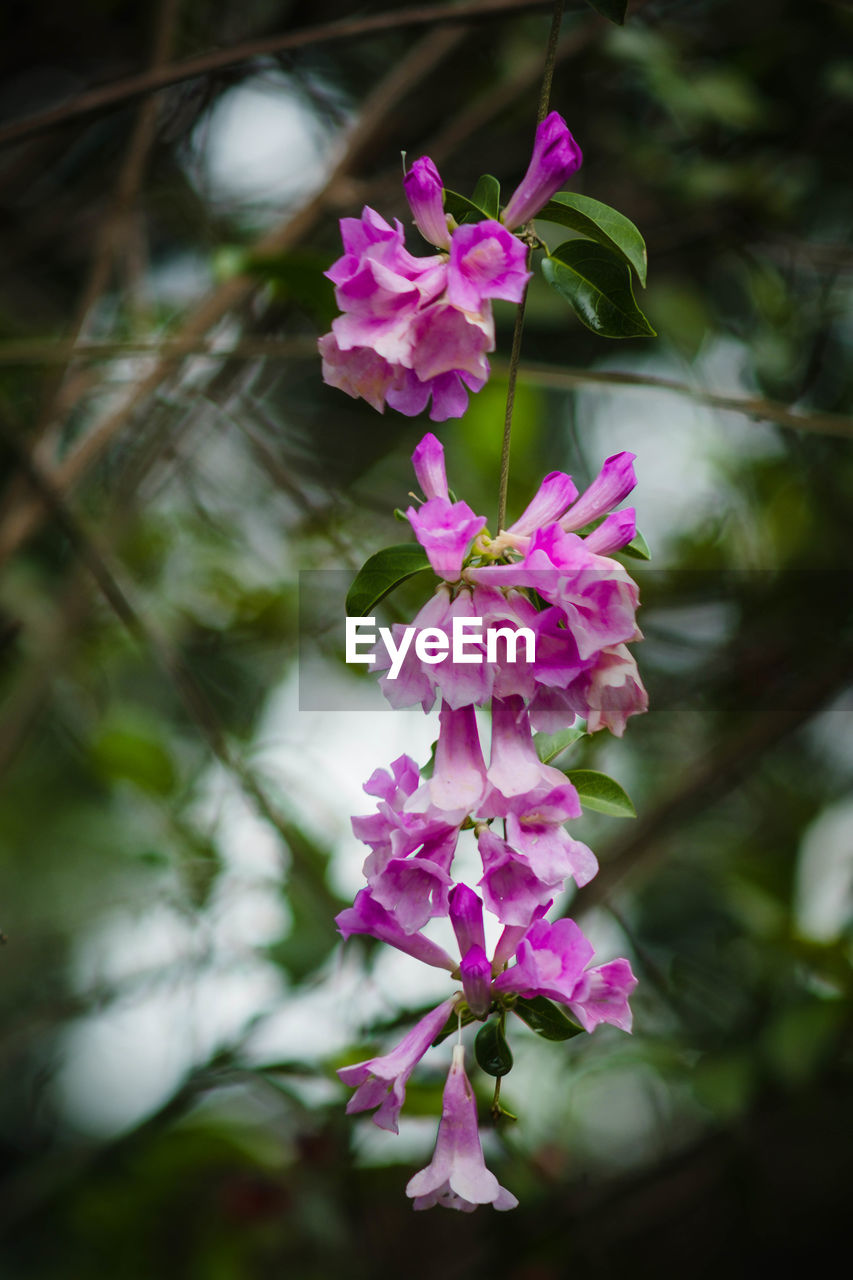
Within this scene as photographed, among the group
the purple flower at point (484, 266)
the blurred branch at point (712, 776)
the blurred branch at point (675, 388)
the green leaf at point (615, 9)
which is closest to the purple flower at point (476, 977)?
the purple flower at point (484, 266)

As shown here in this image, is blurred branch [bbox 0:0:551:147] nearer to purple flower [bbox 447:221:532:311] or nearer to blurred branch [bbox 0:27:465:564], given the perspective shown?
blurred branch [bbox 0:27:465:564]

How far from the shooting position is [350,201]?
171 centimetres

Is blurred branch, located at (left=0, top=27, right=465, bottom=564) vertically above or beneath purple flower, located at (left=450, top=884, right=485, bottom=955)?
above

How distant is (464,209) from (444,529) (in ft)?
0.67

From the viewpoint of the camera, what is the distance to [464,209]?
0.65 metres

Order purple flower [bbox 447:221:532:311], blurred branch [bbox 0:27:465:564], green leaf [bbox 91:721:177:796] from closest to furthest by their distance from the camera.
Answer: purple flower [bbox 447:221:532:311] < blurred branch [bbox 0:27:465:564] < green leaf [bbox 91:721:177:796]

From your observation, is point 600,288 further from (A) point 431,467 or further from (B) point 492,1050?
(B) point 492,1050

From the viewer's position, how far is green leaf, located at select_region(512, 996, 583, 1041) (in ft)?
1.98

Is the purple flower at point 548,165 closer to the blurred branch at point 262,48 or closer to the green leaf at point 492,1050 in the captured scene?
the green leaf at point 492,1050

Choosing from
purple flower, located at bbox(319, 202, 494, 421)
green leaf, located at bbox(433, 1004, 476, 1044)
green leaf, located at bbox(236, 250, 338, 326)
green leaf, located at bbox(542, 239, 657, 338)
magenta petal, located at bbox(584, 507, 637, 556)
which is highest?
green leaf, located at bbox(236, 250, 338, 326)

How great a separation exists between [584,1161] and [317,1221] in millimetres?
513

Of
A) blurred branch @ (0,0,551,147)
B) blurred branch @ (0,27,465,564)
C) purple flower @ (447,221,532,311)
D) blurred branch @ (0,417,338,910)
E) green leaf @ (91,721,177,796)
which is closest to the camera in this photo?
purple flower @ (447,221,532,311)

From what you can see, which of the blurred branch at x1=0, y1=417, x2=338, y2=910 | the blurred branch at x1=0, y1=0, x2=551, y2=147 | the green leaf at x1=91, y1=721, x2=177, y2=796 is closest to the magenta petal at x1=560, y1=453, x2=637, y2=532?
the blurred branch at x1=0, y1=0, x2=551, y2=147

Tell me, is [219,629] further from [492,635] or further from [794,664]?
[492,635]
